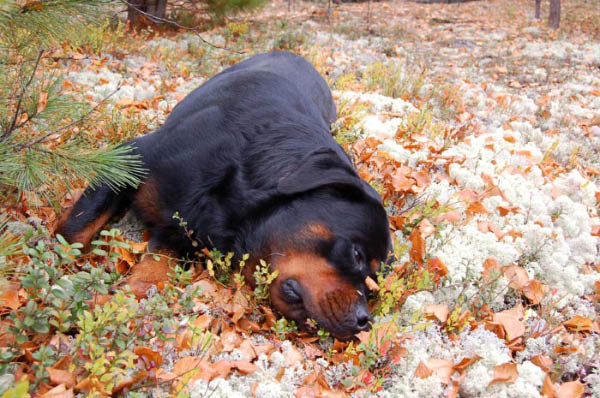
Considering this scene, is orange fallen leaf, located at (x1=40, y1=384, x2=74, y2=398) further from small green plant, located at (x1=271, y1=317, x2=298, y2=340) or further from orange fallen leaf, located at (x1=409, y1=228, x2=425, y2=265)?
orange fallen leaf, located at (x1=409, y1=228, x2=425, y2=265)

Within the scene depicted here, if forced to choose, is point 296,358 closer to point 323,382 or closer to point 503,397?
point 323,382

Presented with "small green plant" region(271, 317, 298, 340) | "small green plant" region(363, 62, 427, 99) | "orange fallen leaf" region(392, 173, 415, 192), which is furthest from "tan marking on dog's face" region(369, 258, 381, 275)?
"small green plant" region(363, 62, 427, 99)

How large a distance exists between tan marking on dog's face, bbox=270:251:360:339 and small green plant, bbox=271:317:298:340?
44mm

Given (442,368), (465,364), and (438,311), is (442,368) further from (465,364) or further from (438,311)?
(438,311)

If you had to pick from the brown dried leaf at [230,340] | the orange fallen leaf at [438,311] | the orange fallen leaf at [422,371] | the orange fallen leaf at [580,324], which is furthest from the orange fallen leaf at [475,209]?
the brown dried leaf at [230,340]

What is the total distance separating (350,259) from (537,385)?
1.12 metres

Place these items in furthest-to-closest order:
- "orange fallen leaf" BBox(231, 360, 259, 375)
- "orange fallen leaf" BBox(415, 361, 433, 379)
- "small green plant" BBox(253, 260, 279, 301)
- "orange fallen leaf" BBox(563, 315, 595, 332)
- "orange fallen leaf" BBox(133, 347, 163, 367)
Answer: "orange fallen leaf" BBox(563, 315, 595, 332) → "small green plant" BBox(253, 260, 279, 301) → "orange fallen leaf" BBox(415, 361, 433, 379) → "orange fallen leaf" BBox(231, 360, 259, 375) → "orange fallen leaf" BBox(133, 347, 163, 367)

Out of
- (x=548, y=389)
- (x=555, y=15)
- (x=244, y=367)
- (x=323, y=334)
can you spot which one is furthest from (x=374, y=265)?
(x=555, y=15)

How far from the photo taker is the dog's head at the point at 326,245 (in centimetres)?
243

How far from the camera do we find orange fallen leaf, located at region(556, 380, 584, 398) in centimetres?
234

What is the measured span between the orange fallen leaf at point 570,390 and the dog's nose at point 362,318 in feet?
3.21

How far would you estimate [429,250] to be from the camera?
10.8 ft

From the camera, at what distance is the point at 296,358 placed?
2371mm

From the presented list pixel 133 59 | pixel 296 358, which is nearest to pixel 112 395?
pixel 296 358
